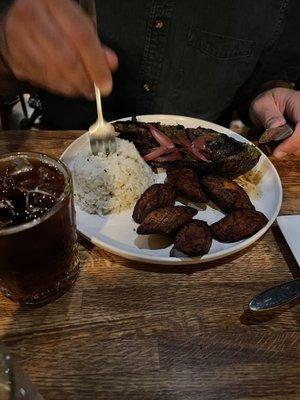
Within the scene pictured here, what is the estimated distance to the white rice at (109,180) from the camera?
3.93 feet

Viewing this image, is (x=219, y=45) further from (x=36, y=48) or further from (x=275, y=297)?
(x=275, y=297)

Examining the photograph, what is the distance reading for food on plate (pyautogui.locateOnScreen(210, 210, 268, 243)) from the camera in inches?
42.0

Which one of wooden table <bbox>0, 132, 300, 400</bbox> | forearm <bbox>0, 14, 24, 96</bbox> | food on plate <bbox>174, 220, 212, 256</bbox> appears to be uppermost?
forearm <bbox>0, 14, 24, 96</bbox>

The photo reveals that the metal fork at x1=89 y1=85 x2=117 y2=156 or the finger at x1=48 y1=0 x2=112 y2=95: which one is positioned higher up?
the finger at x1=48 y1=0 x2=112 y2=95

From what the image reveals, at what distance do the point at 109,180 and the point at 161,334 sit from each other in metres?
0.51

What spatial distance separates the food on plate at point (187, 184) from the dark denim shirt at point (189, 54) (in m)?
0.62

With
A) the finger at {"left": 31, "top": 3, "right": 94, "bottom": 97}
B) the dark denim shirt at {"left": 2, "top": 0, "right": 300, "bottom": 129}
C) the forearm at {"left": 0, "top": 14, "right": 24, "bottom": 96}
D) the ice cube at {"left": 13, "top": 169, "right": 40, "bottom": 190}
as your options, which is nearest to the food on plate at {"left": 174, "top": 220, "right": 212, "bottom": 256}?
the ice cube at {"left": 13, "top": 169, "right": 40, "bottom": 190}

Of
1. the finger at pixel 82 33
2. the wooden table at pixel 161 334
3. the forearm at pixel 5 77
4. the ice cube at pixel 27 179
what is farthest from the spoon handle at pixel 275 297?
the forearm at pixel 5 77

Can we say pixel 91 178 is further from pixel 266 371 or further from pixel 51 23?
pixel 266 371

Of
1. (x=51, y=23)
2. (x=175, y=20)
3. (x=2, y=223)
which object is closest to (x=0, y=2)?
(x=51, y=23)

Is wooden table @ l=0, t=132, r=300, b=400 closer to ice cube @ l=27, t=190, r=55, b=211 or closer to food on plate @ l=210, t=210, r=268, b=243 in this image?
food on plate @ l=210, t=210, r=268, b=243

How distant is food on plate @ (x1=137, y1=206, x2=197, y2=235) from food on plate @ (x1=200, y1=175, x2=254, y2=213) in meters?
0.15

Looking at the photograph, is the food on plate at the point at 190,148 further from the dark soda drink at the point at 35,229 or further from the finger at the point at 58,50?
the dark soda drink at the point at 35,229

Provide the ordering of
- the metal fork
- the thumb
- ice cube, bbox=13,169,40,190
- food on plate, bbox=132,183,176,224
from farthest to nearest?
the thumb
the metal fork
food on plate, bbox=132,183,176,224
ice cube, bbox=13,169,40,190
